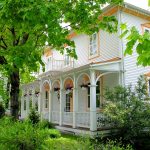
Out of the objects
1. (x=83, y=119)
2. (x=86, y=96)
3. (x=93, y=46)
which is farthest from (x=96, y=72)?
(x=86, y=96)

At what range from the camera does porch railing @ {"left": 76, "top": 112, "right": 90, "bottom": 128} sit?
17.8m

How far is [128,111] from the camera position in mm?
15016

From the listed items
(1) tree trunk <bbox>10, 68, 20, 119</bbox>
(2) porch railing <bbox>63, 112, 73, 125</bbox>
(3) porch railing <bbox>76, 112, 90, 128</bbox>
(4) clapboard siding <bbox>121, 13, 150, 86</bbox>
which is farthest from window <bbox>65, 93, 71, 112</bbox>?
(1) tree trunk <bbox>10, 68, 20, 119</bbox>

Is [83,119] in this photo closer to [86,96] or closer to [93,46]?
[86,96]

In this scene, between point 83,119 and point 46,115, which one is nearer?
point 83,119

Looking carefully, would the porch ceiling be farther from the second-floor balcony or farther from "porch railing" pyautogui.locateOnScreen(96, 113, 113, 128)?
the second-floor balcony

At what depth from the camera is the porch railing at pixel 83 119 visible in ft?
58.3

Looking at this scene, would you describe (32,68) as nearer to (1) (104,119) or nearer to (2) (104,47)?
(1) (104,119)

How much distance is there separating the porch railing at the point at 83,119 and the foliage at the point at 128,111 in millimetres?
2232

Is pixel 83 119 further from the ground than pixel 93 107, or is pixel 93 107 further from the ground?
pixel 93 107

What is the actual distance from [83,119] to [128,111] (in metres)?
4.00

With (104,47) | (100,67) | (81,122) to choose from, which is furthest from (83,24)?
(104,47)

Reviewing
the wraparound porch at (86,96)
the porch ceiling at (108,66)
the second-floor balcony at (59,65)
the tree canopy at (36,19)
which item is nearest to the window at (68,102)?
the wraparound porch at (86,96)

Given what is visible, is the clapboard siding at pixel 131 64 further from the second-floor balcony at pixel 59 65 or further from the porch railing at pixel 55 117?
the second-floor balcony at pixel 59 65
